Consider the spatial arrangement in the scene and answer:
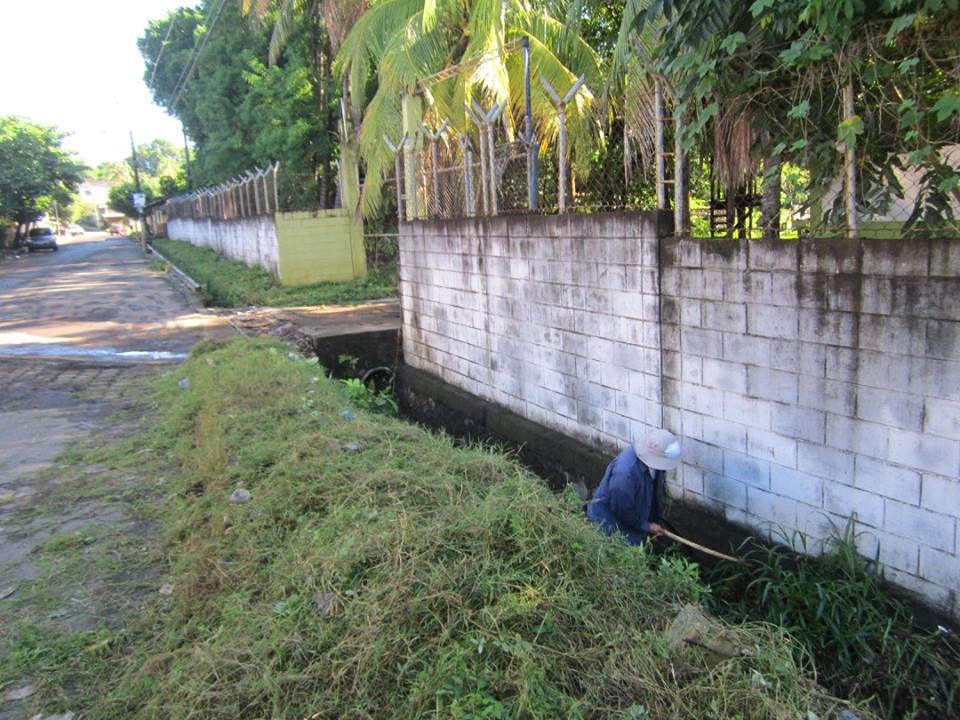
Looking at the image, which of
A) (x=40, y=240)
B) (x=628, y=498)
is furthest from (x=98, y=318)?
(x=40, y=240)

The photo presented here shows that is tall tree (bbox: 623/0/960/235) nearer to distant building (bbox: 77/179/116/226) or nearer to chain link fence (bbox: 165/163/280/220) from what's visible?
chain link fence (bbox: 165/163/280/220)

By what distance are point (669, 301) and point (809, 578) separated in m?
1.97

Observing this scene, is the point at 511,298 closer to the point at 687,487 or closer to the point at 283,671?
the point at 687,487

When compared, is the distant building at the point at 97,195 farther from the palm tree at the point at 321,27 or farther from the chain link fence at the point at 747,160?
the chain link fence at the point at 747,160

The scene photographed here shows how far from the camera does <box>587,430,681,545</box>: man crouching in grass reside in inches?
168

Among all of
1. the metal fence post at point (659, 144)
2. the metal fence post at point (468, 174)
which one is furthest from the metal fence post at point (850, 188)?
the metal fence post at point (468, 174)

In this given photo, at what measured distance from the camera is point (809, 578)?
4.22 meters

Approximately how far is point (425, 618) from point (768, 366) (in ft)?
8.78

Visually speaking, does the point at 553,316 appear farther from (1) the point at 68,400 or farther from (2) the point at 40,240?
(2) the point at 40,240

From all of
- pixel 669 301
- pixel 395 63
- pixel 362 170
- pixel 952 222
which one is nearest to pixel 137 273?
pixel 362 170

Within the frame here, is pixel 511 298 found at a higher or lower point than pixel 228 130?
lower

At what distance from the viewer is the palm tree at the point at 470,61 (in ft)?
26.2

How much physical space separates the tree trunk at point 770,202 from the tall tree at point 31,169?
37880mm

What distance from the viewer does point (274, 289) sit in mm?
17094
